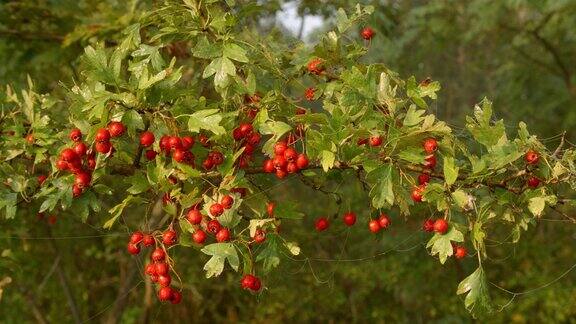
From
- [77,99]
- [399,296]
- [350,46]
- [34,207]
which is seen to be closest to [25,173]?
[77,99]

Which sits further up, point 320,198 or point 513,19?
point 513,19

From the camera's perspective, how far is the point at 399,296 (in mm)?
10188

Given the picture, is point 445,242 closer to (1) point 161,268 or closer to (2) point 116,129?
(1) point 161,268

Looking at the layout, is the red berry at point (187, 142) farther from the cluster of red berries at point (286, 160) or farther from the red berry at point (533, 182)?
the red berry at point (533, 182)

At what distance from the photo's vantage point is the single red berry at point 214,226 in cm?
240

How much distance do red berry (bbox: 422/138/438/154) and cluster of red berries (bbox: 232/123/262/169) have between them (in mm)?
662

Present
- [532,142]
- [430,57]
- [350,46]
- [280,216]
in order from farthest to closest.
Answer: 1. [430,57]
2. [350,46]
3. [280,216]
4. [532,142]

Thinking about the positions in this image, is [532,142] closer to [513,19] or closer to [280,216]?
[280,216]

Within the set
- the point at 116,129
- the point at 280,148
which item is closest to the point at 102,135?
the point at 116,129

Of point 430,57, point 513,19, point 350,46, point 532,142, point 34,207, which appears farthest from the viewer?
point 430,57

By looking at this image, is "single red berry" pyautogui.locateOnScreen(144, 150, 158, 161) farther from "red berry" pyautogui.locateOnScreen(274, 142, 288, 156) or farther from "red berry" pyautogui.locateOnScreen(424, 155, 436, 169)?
"red berry" pyautogui.locateOnScreen(424, 155, 436, 169)

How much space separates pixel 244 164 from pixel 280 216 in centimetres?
28

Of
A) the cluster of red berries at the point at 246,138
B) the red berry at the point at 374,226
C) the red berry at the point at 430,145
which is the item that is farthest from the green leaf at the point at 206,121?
the red berry at the point at 374,226

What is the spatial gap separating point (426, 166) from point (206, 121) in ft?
2.89
